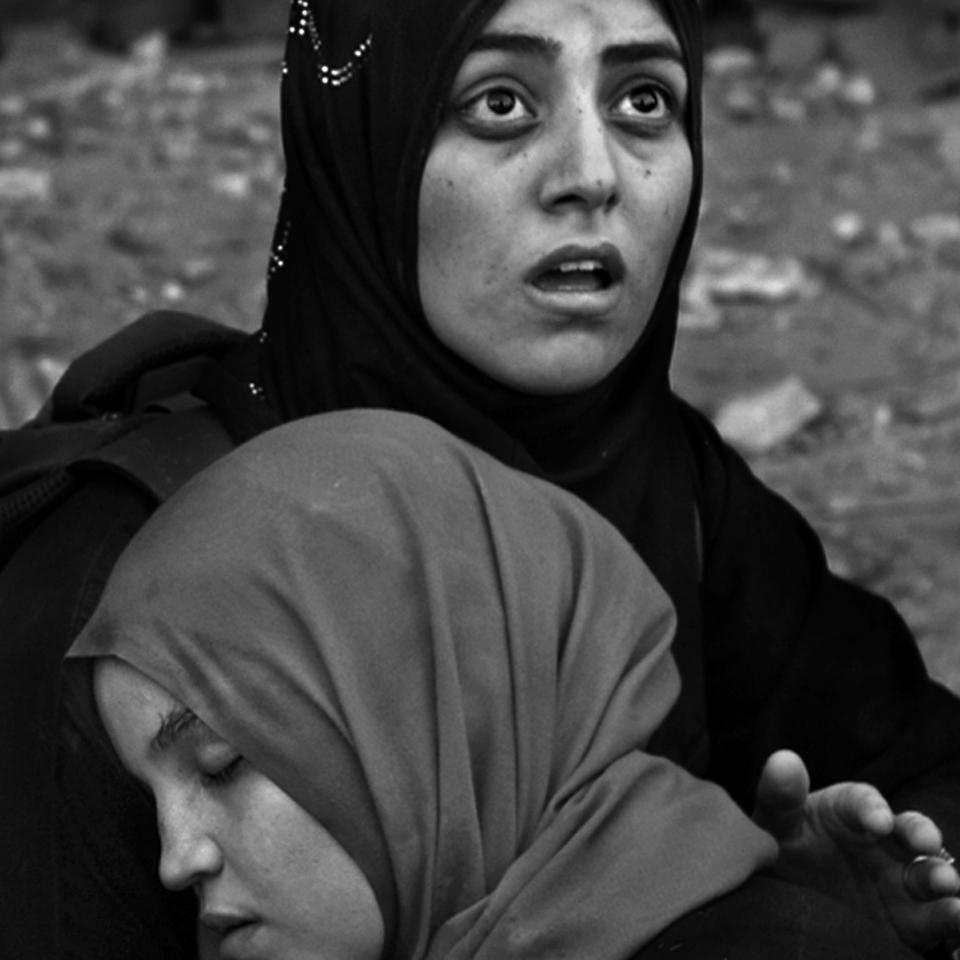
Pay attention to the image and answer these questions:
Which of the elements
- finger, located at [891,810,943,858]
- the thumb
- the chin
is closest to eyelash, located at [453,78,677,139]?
the chin

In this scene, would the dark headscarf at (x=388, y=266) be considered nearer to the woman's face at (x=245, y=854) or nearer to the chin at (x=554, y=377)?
the chin at (x=554, y=377)

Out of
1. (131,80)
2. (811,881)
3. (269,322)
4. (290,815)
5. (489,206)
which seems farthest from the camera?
(131,80)

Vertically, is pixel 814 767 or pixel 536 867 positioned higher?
pixel 536 867

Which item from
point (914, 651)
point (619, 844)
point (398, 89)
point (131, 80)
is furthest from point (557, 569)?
point (131, 80)

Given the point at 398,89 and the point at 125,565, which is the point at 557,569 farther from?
the point at 398,89

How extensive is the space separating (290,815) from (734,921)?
0.48 metres

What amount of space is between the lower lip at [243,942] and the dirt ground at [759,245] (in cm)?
301

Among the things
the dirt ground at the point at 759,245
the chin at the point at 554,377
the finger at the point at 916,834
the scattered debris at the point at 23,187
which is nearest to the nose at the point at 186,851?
the finger at the point at 916,834

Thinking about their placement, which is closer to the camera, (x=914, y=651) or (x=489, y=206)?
(x=489, y=206)

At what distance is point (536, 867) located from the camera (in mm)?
3010

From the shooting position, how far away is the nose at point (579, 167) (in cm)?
362

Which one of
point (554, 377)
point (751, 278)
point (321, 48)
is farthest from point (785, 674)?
point (751, 278)

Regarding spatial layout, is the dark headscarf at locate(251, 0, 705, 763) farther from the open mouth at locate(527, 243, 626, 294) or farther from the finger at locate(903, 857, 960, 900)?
the finger at locate(903, 857, 960, 900)

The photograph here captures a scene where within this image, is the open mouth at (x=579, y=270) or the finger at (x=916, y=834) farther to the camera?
the open mouth at (x=579, y=270)
